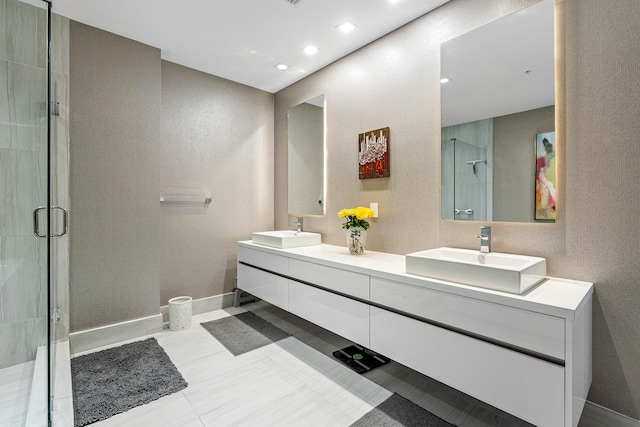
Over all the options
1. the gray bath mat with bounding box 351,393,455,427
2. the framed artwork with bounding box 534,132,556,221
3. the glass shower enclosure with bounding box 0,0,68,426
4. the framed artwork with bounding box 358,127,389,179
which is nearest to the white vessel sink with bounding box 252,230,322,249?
the framed artwork with bounding box 358,127,389,179

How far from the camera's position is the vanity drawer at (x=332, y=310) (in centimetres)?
203

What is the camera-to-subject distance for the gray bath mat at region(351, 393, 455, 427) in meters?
1.65

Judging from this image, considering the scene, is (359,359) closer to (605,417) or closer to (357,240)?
(357,240)

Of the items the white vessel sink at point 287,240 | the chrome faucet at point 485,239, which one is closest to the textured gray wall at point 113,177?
the white vessel sink at point 287,240

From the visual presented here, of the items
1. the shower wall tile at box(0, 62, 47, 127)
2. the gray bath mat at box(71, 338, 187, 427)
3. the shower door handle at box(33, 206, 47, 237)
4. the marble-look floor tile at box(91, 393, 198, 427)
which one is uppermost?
the shower wall tile at box(0, 62, 47, 127)

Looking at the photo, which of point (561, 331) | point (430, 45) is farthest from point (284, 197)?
point (561, 331)

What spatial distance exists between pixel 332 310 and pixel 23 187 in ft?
6.76

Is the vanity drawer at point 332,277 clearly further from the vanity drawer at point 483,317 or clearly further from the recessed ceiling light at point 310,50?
the recessed ceiling light at point 310,50

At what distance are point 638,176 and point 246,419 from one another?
7.43ft

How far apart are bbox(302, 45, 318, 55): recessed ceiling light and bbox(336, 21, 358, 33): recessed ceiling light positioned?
1.18ft

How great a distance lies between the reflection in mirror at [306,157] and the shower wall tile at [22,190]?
2081mm

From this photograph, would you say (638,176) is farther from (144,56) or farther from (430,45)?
(144,56)

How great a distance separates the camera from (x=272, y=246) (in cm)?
289

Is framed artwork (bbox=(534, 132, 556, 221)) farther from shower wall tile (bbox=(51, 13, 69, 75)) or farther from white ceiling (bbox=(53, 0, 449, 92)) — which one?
shower wall tile (bbox=(51, 13, 69, 75))
